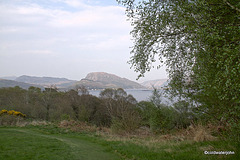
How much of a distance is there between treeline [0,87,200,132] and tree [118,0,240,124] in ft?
3.19

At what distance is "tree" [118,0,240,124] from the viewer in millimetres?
5402

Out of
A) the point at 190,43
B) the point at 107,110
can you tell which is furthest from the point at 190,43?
the point at 107,110

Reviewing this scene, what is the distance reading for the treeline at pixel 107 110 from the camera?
18.5m

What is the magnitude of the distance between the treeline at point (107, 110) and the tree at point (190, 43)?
97cm

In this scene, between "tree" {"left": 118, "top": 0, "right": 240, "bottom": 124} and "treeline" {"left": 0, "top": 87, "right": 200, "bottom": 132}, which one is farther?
"treeline" {"left": 0, "top": 87, "right": 200, "bottom": 132}

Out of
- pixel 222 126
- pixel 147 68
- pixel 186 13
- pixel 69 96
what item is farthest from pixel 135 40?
pixel 69 96

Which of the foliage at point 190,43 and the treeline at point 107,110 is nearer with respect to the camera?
the foliage at point 190,43

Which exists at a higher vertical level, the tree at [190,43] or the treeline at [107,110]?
the tree at [190,43]

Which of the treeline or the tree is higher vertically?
the tree

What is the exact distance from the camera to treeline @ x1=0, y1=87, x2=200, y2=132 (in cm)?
1850

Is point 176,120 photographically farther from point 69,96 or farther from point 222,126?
point 69,96

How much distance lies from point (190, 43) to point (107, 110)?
40603 mm

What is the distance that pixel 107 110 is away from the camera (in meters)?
A: 45.7

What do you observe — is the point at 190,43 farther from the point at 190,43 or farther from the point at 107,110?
the point at 107,110
